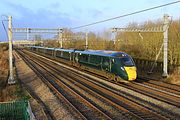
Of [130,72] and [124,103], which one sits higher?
[130,72]

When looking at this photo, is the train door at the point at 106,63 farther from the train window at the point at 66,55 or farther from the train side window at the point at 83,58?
the train window at the point at 66,55

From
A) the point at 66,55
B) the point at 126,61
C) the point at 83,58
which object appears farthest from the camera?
the point at 66,55

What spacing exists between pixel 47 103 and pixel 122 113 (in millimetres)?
5158

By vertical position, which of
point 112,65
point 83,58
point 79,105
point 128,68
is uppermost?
point 83,58

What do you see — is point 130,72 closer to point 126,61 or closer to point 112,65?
point 126,61

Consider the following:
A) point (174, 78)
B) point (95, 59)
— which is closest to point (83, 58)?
point (95, 59)

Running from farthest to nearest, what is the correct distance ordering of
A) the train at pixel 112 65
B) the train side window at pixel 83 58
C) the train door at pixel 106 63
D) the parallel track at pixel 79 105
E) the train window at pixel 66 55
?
the train window at pixel 66 55
the train side window at pixel 83 58
the train door at pixel 106 63
the train at pixel 112 65
the parallel track at pixel 79 105

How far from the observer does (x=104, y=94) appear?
775 inches

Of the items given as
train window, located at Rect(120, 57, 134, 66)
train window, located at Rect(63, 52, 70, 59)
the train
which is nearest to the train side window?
the train

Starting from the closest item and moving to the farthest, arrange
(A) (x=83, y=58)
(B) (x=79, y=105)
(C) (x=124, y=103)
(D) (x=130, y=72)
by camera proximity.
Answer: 1. (B) (x=79, y=105)
2. (C) (x=124, y=103)
3. (D) (x=130, y=72)
4. (A) (x=83, y=58)

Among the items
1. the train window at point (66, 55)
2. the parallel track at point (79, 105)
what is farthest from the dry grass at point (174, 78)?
the train window at point (66, 55)

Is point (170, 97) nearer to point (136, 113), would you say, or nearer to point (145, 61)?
point (136, 113)

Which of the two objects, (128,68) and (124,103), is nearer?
(124,103)

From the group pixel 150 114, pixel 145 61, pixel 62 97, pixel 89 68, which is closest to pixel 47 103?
pixel 62 97
